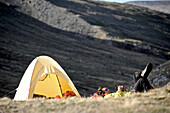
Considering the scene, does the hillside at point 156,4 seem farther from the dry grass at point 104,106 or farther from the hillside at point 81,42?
the dry grass at point 104,106

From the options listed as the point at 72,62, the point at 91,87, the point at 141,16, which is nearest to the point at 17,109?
the point at 91,87

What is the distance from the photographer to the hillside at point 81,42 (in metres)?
23.2

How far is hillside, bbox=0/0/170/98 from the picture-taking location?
2316 cm

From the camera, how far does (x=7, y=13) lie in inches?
1544

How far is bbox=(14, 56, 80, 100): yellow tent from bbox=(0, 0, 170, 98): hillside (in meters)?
4.78

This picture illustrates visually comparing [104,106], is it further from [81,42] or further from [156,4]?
[156,4]

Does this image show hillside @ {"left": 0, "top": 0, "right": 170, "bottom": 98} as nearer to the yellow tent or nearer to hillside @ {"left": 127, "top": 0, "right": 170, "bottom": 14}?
the yellow tent

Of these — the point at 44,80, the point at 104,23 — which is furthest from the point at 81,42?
the point at 44,80

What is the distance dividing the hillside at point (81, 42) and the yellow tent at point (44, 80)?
478cm

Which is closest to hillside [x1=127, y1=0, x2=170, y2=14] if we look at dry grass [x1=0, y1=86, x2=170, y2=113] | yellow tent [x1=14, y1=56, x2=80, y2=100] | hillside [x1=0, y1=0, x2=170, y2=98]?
hillside [x1=0, y1=0, x2=170, y2=98]

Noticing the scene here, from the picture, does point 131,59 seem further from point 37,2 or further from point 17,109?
point 17,109

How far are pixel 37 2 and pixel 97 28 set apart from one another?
14.1 meters

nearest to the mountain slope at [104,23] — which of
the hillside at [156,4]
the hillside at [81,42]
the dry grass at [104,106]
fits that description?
the hillside at [81,42]

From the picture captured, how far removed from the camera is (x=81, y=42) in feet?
130
